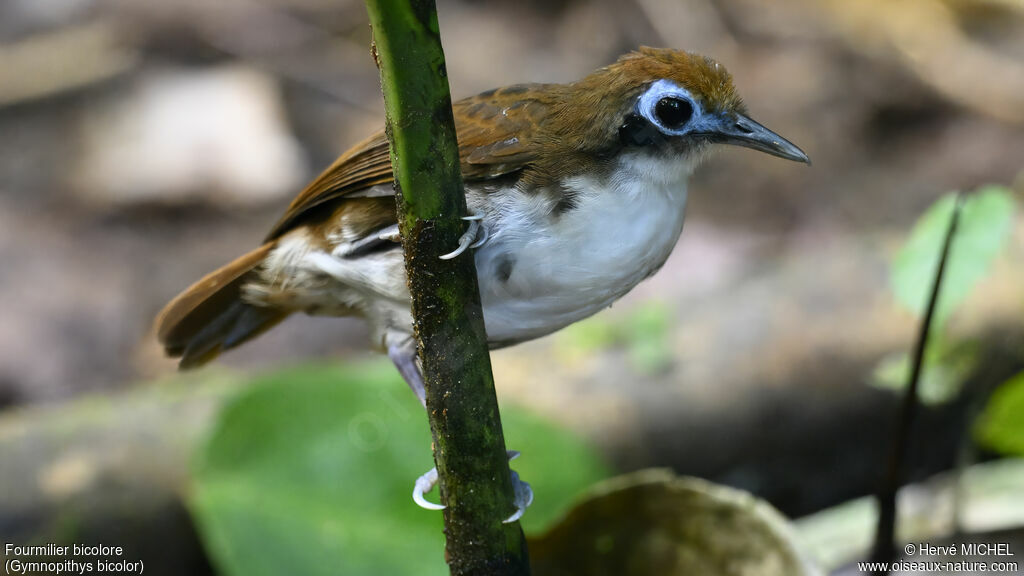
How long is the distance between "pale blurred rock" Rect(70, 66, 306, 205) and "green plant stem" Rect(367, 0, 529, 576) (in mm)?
3693

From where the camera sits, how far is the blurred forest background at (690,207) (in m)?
3.73

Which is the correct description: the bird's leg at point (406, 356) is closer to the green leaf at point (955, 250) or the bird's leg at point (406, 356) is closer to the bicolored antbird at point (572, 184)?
the bicolored antbird at point (572, 184)

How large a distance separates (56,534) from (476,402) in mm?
2230

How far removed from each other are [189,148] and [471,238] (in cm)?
389

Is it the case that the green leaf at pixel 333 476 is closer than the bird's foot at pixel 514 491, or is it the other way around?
the bird's foot at pixel 514 491

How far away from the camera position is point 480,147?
209 centimetres

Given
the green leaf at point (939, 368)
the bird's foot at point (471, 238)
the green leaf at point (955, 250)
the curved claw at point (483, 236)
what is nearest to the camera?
the bird's foot at point (471, 238)

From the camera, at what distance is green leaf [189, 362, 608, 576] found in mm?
2869

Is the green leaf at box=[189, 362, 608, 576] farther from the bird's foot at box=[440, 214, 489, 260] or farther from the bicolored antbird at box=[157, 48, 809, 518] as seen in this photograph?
the bird's foot at box=[440, 214, 489, 260]

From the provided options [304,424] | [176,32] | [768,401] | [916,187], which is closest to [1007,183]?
[916,187]

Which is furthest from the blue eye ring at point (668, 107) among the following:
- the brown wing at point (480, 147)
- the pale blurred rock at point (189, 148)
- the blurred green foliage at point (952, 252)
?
the pale blurred rock at point (189, 148)

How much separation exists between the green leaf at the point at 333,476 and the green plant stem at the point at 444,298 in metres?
1.05

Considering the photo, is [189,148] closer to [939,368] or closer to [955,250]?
[939,368]

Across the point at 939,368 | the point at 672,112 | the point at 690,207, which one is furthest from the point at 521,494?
Answer: the point at 690,207
